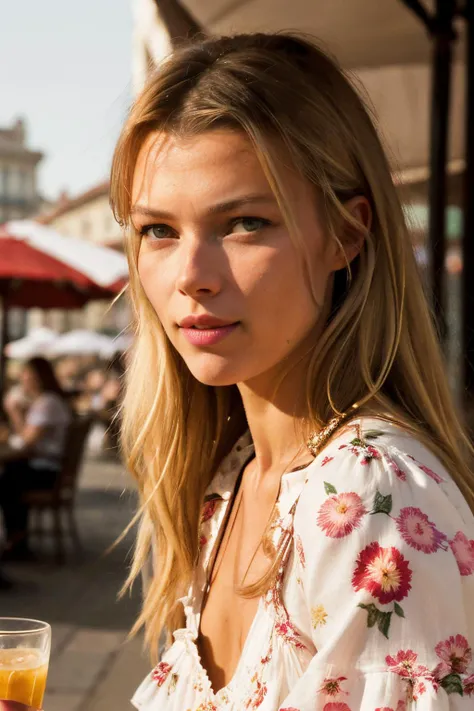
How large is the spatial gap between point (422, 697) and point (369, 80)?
4691 mm

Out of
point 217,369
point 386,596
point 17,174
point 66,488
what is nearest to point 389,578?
point 386,596

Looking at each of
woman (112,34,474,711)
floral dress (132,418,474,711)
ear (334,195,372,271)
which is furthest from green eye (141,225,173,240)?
floral dress (132,418,474,711)

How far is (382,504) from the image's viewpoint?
Answer: 1027 millimetres

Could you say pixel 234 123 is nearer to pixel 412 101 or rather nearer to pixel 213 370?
pixel 213 370

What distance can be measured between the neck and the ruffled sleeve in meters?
0.27

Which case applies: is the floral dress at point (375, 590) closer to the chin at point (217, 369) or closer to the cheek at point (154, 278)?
the chin at point (217, 369)

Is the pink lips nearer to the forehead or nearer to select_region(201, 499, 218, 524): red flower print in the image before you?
the forehead

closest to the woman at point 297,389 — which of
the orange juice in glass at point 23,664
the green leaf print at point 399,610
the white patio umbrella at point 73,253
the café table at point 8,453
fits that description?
the green leaf print at point 399,610

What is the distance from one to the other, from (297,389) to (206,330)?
0.57 feet

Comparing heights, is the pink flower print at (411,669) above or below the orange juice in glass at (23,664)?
above

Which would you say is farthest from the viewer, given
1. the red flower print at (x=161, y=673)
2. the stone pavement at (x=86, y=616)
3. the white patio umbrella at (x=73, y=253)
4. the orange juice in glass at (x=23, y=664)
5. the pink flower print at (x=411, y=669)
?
the white patio umbrella at (x=73, y=253)

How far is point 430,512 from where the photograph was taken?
104 centimetres

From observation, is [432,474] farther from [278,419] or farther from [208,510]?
[208,510]

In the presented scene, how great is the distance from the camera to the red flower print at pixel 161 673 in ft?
4.77
